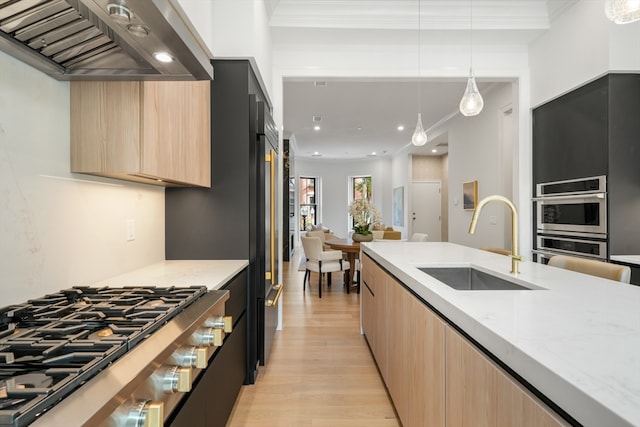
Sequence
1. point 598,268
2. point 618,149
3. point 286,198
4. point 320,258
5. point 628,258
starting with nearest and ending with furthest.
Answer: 1. point 598,268
2. point 628,258
3. point 618,149
4. point 320,258
5. point 286,198

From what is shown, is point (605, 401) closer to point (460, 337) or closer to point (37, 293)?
point (460, 337)

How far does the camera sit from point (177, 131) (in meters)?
1.74

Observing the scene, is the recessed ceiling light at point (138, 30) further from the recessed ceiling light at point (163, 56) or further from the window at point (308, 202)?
the window at point (308, 202)

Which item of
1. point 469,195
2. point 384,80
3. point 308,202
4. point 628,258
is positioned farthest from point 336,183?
point 628,258

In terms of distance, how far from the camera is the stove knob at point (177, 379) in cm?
86

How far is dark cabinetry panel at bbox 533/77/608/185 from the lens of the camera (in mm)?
2617

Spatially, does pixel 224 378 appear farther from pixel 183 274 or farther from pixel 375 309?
pixel 375 309

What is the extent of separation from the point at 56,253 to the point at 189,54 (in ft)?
3.12

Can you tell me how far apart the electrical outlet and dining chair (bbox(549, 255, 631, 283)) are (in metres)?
2.46

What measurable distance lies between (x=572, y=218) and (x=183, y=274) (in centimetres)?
320

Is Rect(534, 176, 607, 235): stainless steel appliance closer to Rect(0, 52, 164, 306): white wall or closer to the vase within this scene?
the vase

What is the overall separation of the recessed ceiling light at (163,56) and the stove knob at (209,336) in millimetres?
998

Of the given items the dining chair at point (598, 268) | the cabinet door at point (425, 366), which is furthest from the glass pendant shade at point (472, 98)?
the cabinet door at point (425, 366)

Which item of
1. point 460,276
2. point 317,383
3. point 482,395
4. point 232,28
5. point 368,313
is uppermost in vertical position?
point 232,28
